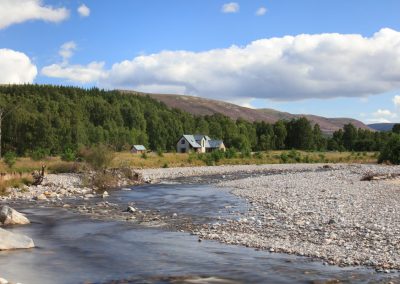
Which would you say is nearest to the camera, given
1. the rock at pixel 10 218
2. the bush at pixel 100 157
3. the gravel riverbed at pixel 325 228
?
the gravel riverbed at pixel 325 228

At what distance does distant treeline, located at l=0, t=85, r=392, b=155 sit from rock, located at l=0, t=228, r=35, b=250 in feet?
283

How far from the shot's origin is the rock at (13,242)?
1623cm

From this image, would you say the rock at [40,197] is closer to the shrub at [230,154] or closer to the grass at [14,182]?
the grass at [14,182]

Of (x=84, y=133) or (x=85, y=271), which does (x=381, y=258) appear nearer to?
(x=85, y=271)

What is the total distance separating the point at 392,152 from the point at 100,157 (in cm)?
5117

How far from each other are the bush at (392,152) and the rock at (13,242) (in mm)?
70973

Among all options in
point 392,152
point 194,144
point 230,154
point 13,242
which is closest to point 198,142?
point 194,144

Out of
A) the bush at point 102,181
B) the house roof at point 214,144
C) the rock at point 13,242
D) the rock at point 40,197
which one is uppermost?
the house roof at point 214,144

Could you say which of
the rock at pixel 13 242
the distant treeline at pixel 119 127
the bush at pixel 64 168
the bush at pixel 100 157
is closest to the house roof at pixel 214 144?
the distant treeline at pixel 119 127

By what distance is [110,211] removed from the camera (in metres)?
26.9

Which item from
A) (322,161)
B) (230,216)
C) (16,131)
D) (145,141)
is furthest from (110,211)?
(145,141)

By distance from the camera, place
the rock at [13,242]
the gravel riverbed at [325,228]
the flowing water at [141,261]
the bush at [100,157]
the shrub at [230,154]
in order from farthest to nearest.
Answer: the shrub at [230,154] → the bush at [100,157] → the rock at [13,242] → the gravel riverbed at [325,228] → the flowing water at [141,261]

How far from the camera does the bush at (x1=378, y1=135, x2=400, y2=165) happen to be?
255ft

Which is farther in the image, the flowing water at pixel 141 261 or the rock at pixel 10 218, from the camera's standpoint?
the rock at pixel 10 218
